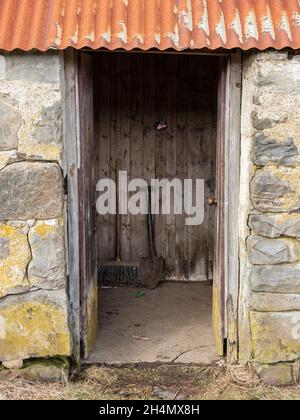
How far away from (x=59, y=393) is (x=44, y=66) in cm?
203

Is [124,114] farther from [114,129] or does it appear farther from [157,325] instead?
[157,325]

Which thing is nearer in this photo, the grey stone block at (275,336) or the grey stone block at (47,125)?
the grey stone block at (47,125)

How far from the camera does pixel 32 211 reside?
3.60 meters

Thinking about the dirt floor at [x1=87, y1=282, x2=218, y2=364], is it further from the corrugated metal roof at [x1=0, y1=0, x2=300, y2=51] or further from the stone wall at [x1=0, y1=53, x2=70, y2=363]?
the corrugated metal roof at [x1=0, y1=0, x2=300, y2=51]

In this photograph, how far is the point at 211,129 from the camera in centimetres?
617

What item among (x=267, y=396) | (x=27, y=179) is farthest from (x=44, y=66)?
(x=267, y=396)

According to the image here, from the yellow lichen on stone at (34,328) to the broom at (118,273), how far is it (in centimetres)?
240

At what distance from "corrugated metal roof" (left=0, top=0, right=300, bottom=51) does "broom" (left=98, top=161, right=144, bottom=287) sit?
8.92 feet

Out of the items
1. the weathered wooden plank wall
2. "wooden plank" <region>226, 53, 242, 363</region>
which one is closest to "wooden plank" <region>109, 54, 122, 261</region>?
the weathered wooden plank wall

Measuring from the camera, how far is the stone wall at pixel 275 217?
3.53m

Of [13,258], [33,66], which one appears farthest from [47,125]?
[13,258]

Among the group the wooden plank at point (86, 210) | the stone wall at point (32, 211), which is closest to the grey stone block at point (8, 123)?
the stone wall at point (32, 211)

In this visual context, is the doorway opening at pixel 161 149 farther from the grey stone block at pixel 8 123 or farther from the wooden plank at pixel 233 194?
the grey stone block at pixel 8 123

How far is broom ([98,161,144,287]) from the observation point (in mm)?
6133
